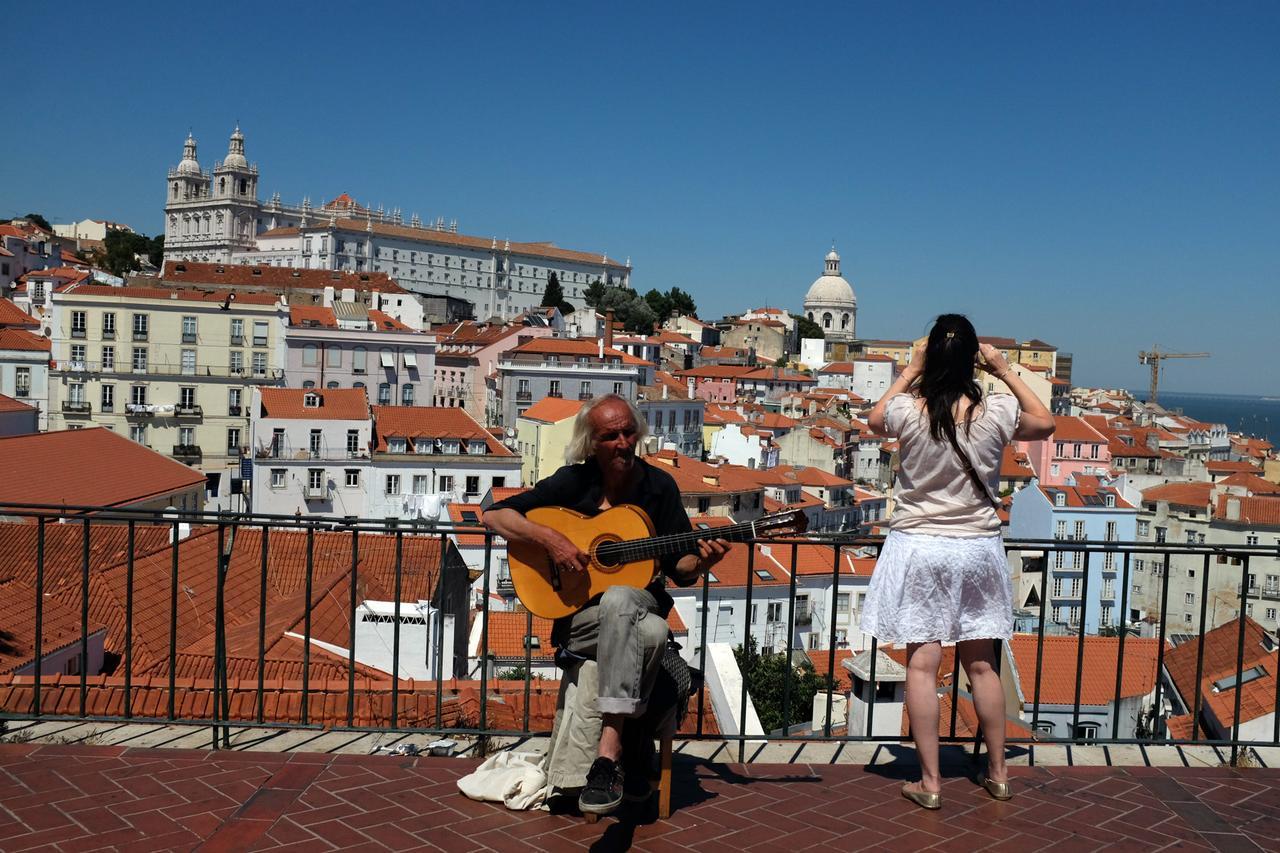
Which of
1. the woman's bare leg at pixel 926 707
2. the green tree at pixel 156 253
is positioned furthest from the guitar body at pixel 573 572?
the green tree at pixel 156 253

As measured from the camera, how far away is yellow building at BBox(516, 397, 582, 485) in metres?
52.1

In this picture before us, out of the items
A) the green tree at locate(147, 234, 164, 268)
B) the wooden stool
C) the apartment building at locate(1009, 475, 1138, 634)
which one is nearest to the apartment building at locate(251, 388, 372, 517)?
the apartment building at locate(1009, 475, 1138, 634)

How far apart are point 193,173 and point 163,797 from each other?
15396 centimetres

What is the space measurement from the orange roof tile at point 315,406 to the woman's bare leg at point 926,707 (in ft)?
145

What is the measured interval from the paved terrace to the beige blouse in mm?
1188

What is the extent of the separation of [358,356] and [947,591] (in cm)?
5951

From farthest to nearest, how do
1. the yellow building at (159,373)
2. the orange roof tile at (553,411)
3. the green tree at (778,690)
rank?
the orange roof tile at (553,411) < the yellow building at (159,373) < the green tree at (778,690)

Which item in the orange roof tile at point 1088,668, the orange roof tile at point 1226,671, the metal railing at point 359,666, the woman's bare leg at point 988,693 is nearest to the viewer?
the woman's bare leg at point 988,693

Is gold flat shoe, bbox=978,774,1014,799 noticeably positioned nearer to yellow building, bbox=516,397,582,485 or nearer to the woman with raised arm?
the woman with raised arm

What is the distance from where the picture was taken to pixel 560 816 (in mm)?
4266

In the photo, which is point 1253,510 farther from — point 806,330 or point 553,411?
point 806,330

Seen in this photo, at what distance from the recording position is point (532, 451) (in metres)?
54.3

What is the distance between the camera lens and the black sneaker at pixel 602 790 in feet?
13.0

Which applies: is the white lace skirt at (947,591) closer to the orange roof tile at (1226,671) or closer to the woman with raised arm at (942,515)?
the woman with raised arm at (942,515)
